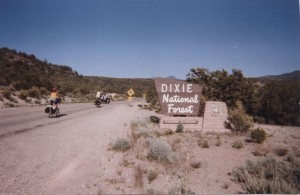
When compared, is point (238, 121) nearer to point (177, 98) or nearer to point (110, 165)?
point (177, 98)

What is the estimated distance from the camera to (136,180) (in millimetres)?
5859

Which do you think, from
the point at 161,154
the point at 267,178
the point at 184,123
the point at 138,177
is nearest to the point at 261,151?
the point at 267,178

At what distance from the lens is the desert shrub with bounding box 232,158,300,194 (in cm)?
541

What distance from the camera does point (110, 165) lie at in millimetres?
7020

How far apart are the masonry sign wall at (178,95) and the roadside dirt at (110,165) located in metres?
1.99

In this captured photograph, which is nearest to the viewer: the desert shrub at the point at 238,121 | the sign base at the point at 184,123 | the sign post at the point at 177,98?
the desert shrub at the point at 238,121

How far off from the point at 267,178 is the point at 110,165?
3.55 metres

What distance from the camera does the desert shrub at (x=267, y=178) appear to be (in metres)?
5.41

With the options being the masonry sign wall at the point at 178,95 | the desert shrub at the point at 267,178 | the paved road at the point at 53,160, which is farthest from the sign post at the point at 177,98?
the desert shrub at the point at 267,178

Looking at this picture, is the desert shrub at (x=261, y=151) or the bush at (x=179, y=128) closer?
the desert shrub at (x=261, y=151)

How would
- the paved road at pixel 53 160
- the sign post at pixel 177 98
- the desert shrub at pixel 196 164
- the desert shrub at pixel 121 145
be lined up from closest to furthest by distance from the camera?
1. the paved road at pixel 53 160
2. the desert shrub at pixel 196 164
3. the desert shrub at pixel 121 145
4. the sign post at pixel 177 98

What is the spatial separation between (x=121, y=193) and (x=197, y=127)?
7.46 meters

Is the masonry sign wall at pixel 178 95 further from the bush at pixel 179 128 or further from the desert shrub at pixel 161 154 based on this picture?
the desert shrub at pixel 161 154

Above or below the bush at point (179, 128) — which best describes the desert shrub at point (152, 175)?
below
